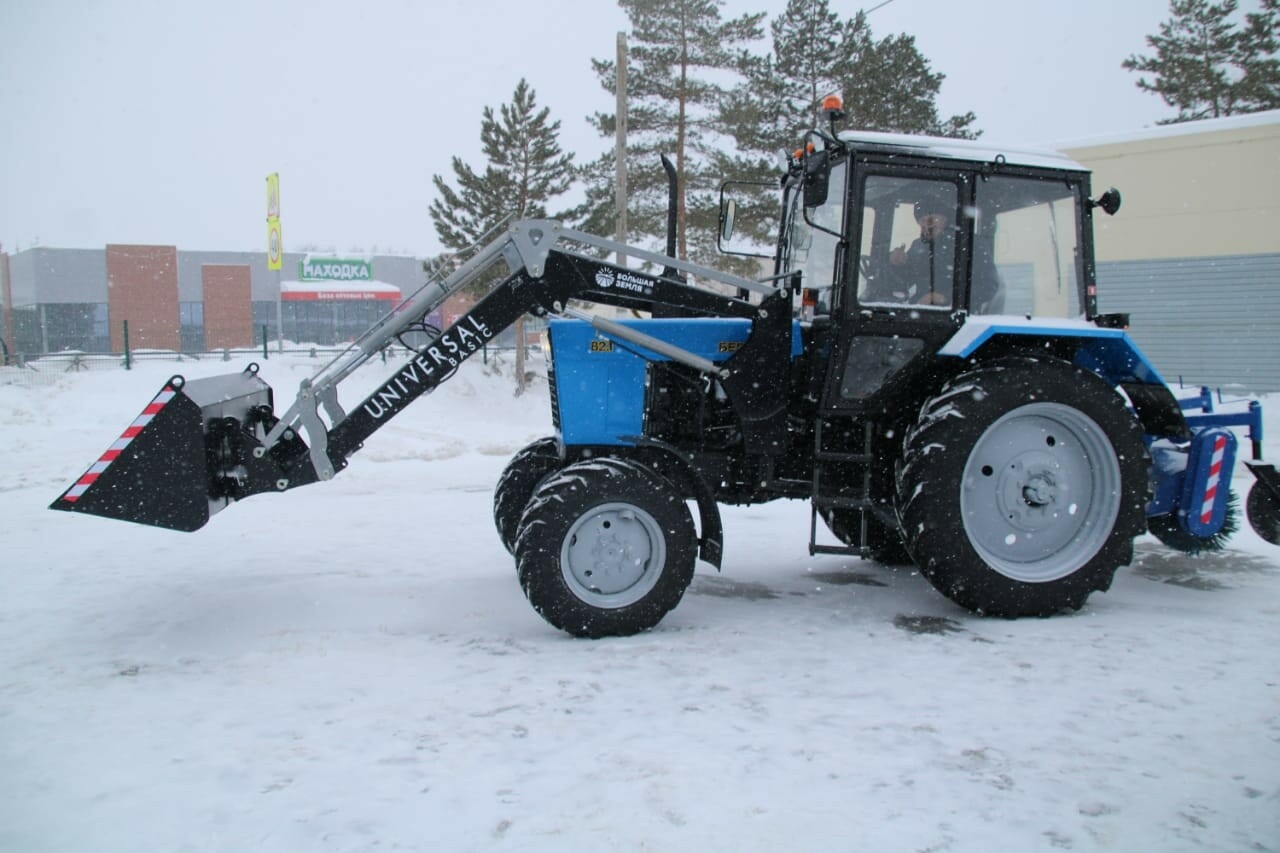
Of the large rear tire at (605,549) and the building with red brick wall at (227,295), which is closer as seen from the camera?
the large rear tire at (605,549)

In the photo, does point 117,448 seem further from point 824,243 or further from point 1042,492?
point 1042,492

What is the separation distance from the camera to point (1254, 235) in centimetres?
1650

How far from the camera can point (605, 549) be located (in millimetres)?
4613

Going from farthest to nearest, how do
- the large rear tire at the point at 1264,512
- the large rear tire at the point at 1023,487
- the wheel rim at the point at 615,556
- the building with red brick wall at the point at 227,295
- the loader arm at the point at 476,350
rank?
the building with red brick wall at the point at 227,295 < the large rear tire at the point at 1264,512 < the loader arm at the point at 476,350 < the large rear tire at the point at 1023,487 < the wheel rim at the point at 615,556

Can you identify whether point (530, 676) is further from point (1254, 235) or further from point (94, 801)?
point (1254, 235)

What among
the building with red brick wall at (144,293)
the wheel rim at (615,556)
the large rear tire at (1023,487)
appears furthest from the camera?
the building with red brick wall at (144,293)

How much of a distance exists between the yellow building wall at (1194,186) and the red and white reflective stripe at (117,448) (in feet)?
52.1

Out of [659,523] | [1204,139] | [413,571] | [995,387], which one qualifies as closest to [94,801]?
[659,523]

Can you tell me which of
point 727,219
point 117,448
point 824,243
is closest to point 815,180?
point 824,243

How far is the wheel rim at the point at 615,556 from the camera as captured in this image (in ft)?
15.0

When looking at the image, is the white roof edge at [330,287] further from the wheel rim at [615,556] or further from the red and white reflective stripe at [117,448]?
the wheel rim at [615,556]

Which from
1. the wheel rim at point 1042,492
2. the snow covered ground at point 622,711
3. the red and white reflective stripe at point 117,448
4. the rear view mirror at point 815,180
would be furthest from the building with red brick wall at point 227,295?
the wheel rim at point 1042,492

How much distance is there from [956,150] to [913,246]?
1.91 feet

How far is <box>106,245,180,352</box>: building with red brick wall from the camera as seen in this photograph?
38.8 metres
